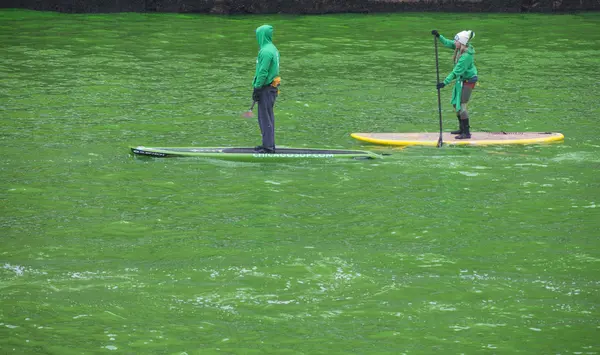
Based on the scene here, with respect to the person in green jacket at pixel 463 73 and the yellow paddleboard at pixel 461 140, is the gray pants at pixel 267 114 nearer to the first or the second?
the yellow paddleboard at pixel 461 140

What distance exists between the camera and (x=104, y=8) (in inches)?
1268

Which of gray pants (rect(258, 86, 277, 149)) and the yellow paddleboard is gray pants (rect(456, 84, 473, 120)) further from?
gray pants (rect(258, 86, 277, 149))

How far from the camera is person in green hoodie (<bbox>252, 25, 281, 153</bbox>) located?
13820 mm

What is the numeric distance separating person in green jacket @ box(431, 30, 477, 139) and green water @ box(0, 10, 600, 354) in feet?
1.83

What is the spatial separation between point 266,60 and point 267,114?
79 cm

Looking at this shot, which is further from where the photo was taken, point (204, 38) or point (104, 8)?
point (104, 8)

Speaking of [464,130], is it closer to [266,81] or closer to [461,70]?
[461,70]

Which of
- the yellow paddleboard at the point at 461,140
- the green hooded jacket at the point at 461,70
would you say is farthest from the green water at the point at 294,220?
the green hooded jacket at the point at 461,70

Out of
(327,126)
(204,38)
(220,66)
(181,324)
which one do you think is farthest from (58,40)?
(181,324)

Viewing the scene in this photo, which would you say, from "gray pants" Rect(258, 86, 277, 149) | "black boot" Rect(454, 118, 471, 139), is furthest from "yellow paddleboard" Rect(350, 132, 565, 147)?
"gray pants" Rect(258, 86, 277, 149)

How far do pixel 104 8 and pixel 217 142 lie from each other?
18.2 metres

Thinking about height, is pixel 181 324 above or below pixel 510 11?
below

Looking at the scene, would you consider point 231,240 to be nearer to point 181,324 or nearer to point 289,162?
point 181,324

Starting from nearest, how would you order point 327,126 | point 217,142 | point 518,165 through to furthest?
point 518,165 < point 217,142 < point 327,126
